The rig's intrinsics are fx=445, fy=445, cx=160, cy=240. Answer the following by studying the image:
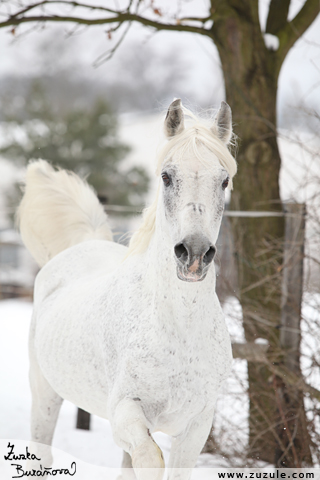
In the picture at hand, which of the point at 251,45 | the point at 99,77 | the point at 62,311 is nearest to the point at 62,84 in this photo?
the point at 99,77

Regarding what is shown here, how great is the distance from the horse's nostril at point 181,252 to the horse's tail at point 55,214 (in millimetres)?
1881

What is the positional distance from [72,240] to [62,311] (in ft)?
3.21

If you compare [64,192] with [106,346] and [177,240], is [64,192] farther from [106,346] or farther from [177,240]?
[177,240]

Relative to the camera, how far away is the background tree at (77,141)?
12867 mm

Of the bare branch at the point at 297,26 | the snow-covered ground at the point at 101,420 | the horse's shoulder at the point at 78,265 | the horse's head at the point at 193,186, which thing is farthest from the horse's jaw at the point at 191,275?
the bare branch at the point at 297,26

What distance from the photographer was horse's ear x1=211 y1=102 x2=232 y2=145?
5.98ft

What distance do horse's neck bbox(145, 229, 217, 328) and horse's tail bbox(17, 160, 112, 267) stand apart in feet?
5.16

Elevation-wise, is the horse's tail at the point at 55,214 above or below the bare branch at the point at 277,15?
below

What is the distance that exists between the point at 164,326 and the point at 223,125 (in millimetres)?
856

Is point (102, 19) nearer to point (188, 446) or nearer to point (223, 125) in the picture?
point (223, 125)

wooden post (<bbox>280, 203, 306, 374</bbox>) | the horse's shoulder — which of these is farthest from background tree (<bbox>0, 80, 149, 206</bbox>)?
the horse's shoulder

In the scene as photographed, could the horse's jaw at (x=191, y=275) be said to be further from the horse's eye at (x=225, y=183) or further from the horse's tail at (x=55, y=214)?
the horse's tail at (x=55, y=214)

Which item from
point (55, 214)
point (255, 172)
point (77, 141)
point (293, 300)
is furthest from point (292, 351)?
point (77, 141)

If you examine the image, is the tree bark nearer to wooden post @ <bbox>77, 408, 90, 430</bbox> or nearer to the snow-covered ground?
the snow-covered ground
